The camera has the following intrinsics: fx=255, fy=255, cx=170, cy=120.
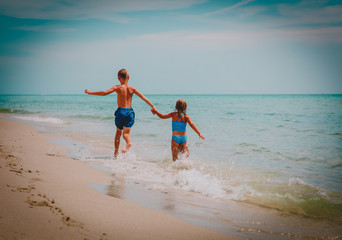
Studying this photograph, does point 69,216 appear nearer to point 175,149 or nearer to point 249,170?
point 175,149

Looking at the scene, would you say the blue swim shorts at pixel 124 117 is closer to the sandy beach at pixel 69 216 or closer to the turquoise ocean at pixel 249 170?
the turquoise ocean at pixel 249 170

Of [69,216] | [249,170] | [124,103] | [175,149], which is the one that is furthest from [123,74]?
[69,216]

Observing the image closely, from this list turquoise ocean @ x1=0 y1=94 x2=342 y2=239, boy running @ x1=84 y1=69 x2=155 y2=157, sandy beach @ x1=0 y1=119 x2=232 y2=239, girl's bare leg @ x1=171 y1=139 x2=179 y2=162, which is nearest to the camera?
sandy beach @ x1=0 y1=119 x2=232 y2=239

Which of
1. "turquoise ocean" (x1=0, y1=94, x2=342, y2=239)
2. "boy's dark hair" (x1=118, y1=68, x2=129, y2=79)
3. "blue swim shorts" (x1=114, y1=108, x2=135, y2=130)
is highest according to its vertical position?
"boy's dark hair" (x1=118, y1=68, x2=129, y2=79)

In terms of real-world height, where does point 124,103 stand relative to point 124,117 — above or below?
above

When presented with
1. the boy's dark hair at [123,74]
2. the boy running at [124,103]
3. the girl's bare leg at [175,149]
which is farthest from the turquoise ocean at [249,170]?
the boy's dark hair at [123,74]

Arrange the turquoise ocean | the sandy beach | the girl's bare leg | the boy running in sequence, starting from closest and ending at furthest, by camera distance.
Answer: the sandy beach, the turquoise ocean, the boy running, the girl's bare leg

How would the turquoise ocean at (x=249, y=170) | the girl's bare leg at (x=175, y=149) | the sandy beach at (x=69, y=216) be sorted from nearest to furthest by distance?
1. the sandy beach at (x=69, y=216)
2. the turquoise ocean at (x=249, y=170)
3. the girl's bare leg at (x=175, y=149)

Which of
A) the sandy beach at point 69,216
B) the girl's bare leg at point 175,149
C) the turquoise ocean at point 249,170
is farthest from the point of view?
the girl's bare leg at point 175,149

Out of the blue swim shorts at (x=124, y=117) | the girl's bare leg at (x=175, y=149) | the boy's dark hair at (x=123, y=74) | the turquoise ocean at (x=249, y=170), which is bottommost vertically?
the turquoise ocean at (x=249, y=170)

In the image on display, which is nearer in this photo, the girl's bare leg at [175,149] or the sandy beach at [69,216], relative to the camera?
the sandy beach at [69,216]

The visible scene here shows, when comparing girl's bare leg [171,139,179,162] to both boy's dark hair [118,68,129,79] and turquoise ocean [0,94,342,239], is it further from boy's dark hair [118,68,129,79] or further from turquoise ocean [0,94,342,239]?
boy's dark hair [118,68,129,79]

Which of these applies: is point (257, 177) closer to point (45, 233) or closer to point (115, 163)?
point (115, 163)

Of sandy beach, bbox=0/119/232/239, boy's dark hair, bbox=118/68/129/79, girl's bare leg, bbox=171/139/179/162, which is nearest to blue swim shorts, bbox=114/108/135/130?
boy's dark hair, bbox=118/68/129/79
